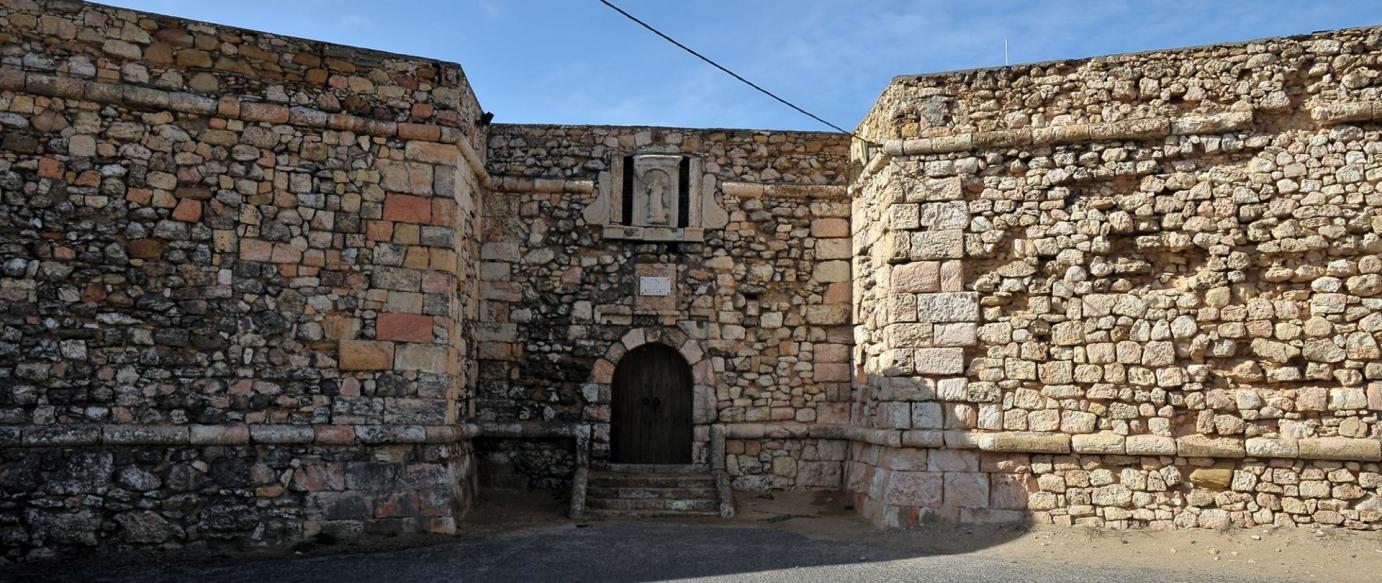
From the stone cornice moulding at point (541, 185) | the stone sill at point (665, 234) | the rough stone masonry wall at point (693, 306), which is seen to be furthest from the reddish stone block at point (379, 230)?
the stone sill at point (665, 234)

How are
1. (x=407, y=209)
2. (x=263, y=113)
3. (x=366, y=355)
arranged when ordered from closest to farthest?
(x=263, y=113), (x=366, y=355), (x=407, y=209)

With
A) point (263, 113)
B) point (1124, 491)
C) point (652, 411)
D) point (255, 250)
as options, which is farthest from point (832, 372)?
point (263, 113)

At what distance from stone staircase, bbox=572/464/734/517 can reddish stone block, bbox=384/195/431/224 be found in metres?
2.79

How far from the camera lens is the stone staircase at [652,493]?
895cm

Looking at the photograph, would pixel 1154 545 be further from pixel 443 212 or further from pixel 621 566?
pixel 443 212

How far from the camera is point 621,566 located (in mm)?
6781

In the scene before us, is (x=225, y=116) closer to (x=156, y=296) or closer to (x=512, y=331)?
(x=156, y=296)

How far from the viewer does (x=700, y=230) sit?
9906 millimetres

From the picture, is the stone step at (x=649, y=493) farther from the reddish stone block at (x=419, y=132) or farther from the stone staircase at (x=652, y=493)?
the reddish stone block at (x=419, y=132)

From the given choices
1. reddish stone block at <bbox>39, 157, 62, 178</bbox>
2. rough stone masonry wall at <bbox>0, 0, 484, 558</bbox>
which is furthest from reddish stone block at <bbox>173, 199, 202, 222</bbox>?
reddish stone block at <bbox>39, 157, 62, 178</bbox>

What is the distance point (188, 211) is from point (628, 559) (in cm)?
409

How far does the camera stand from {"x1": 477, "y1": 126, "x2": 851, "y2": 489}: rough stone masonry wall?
31.9 ft

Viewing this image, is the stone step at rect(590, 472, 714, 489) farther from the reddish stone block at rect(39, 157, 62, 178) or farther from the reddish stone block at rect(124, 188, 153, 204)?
the reddish stone block at rect(39, 157, 62, 178)

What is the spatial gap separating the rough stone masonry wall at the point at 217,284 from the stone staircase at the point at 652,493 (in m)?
1.49
